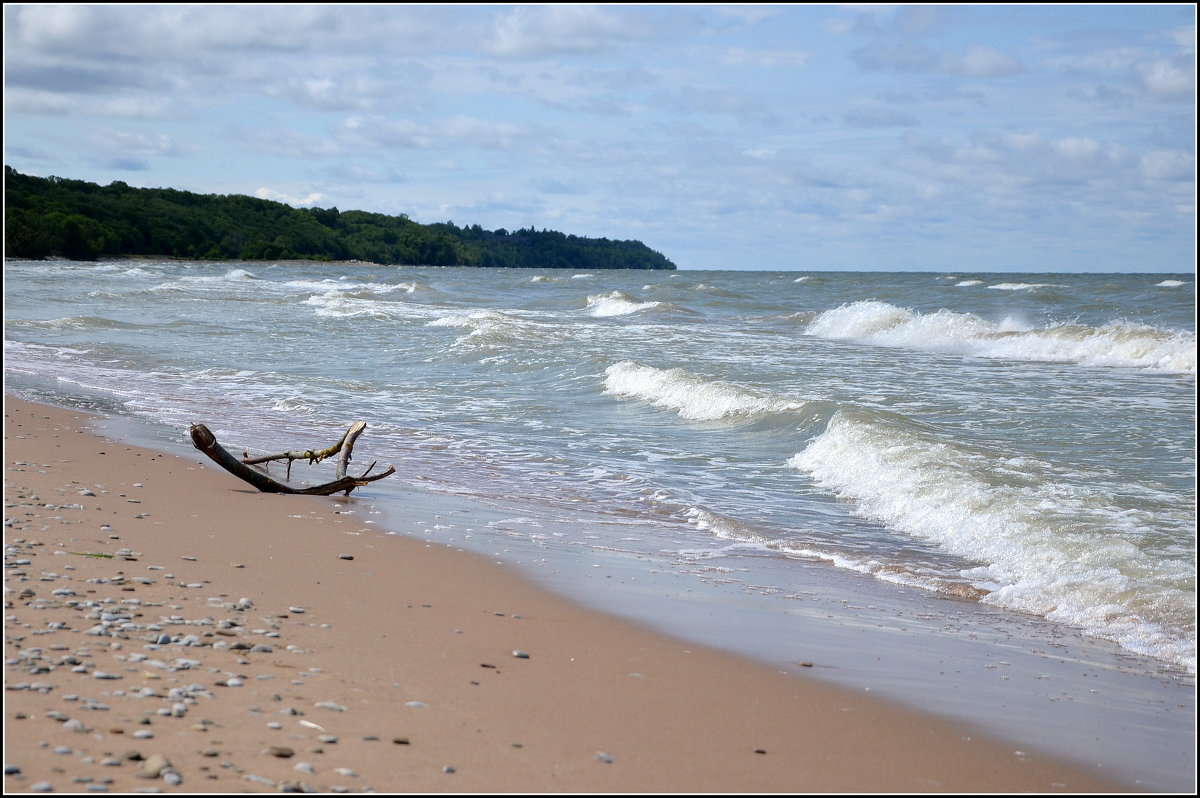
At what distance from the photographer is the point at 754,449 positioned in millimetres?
10805

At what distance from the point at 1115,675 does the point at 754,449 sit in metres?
6.07

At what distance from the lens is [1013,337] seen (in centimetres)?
2461

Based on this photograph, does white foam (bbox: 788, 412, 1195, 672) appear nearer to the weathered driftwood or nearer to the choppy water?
the choppy water

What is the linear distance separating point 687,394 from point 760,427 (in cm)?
201

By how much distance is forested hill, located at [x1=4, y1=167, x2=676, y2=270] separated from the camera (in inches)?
2945


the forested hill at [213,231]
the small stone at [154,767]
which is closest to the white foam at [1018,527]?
the small stone at [154,767]

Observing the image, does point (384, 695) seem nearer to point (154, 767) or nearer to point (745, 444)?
point (154, 767)

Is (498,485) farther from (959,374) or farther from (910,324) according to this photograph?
(910,324)

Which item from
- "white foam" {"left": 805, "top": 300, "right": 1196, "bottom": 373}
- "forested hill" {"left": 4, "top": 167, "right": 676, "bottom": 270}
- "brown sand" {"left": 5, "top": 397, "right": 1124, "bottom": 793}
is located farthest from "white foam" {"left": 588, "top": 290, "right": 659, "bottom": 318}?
"forested hill" {"left": 4, "top": 167, "right": 676, "bottom": 270}

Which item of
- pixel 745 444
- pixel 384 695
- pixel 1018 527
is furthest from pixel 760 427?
pixel 384 695

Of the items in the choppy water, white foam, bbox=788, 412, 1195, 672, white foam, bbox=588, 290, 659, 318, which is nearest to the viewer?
white foam, bbox=788, 412, 1195, 672

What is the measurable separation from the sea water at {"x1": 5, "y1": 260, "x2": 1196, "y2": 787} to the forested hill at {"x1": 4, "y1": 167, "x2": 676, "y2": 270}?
2149 inches

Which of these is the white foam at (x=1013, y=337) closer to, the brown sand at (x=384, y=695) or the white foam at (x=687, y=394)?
the white foam at (x=687, y=394)

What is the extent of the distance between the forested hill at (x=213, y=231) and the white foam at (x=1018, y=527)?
213 ft
